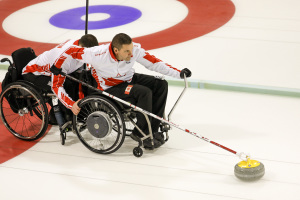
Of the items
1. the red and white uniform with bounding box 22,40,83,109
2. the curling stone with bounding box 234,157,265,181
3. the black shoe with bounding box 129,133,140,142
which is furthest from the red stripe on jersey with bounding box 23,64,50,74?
the curling stone with bounding box 234,157,265,181

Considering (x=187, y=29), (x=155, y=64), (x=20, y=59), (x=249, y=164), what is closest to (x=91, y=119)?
(x=155, y=64)

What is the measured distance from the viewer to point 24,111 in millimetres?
4473

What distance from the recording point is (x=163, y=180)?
3941 millimetres

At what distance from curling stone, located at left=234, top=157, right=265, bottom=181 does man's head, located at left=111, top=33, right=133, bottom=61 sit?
44.9 inches

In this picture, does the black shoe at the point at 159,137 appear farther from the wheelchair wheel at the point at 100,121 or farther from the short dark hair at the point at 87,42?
the short dark hair at the point at 87,42

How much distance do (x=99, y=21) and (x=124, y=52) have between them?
371 cm

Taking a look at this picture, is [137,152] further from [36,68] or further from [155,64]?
[36,68]

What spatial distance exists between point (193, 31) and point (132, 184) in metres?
3.55

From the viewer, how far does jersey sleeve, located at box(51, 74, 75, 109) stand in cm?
416

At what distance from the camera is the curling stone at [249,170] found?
3781 mm

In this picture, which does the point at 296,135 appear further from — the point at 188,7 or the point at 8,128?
the point at 188,7

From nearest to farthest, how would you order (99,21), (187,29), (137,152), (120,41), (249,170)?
(249,170) < (120,41) < (137,152) < (187,29) < (99,21)

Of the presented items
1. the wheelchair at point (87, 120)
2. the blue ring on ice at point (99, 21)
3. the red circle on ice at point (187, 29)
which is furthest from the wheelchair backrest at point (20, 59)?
the blue ring on ice at point (99, 21)

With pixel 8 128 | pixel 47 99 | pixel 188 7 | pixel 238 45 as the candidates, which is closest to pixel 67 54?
pixel 47 99
